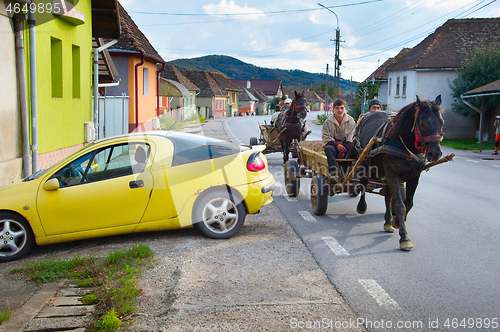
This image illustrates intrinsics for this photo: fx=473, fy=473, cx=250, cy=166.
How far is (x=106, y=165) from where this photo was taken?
642cm

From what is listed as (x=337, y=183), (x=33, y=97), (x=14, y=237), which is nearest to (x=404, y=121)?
(x=337, y=183)

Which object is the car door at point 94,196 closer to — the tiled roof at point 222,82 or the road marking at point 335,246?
the road marking at point 335,246

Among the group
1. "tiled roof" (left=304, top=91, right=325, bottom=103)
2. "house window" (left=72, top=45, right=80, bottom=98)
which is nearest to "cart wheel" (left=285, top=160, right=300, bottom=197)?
"house window" (left=72, top=45, right=80, bottom=98)

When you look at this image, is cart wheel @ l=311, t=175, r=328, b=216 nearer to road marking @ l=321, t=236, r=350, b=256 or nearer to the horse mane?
road marking @ l=321, t=236, r=350, b=256

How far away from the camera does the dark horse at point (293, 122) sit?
12625 millimetres

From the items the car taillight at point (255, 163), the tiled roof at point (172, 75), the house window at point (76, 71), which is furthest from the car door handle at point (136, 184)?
the tiled roof at point (172, 75)

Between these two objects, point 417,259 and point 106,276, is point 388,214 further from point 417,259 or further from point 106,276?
point 106,276

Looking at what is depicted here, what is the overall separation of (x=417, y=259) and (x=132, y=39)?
19099 millimetres

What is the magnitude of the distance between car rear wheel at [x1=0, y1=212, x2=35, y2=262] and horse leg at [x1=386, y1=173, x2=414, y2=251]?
4714 mm

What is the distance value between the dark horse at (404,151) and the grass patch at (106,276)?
3.35 m

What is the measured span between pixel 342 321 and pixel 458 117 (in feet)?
100

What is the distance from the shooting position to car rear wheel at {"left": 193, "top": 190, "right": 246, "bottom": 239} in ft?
20.8

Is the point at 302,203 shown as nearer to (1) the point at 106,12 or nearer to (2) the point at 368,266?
(2) the point at 368,266

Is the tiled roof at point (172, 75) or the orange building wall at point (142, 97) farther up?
the tiled roof at point (172, 75)
